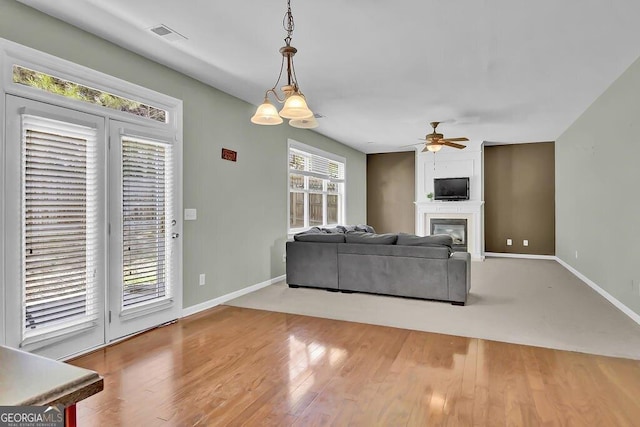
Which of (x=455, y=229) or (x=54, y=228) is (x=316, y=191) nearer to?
→ (x=455, y=229)

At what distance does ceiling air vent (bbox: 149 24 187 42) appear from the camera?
3050 mm

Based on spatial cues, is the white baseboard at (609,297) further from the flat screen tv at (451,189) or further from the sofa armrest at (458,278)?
the flat screen tv at (451,189)

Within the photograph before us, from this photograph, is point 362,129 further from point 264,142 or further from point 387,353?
point 387,353

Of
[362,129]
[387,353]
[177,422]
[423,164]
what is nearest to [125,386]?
[177,422]

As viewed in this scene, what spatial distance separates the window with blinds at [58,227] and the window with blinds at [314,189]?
3.50 meters

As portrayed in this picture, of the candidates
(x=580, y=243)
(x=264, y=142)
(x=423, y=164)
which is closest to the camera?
(x=264, y=142)

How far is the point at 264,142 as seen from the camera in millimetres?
5512

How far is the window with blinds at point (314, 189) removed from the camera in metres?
6.56

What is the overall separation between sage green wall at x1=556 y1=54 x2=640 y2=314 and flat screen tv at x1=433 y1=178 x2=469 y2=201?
2.15 m

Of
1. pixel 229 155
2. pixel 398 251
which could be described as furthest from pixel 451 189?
pixel 229 155

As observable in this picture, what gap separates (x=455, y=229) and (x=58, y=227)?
7725 millimetres

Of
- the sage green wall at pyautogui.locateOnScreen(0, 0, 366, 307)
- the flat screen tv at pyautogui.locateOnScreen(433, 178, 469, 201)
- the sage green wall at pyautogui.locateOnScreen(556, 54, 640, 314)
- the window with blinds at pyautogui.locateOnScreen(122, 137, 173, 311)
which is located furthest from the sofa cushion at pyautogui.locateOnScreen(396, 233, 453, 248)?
the flat screen tv at pyautogui.locateOnScreen(433, 178, 469, 201)

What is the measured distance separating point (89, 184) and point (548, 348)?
397cm

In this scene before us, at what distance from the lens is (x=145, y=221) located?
3.60m
